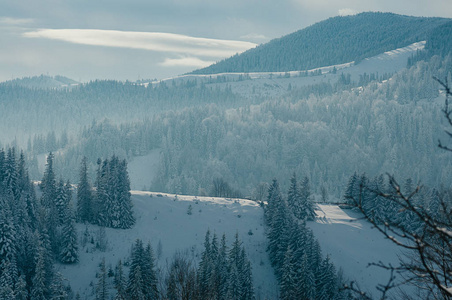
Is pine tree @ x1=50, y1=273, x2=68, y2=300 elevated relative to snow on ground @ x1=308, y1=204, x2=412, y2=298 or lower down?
elevated

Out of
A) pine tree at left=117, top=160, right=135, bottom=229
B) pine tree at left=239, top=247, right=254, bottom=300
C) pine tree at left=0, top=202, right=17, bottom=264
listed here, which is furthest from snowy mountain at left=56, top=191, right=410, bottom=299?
pine tree at left=0, top=202, right=17, bottom=264

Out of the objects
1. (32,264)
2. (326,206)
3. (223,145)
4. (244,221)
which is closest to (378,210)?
(326,206)

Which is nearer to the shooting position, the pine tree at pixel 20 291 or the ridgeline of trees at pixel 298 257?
the pine tree at pixel 20 291

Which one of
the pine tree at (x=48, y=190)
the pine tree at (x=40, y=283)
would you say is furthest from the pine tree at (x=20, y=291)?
the pine tree at (x=48, y=190)

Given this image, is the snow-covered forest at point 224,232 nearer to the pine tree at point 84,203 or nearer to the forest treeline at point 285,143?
the pine tree at point 84,203

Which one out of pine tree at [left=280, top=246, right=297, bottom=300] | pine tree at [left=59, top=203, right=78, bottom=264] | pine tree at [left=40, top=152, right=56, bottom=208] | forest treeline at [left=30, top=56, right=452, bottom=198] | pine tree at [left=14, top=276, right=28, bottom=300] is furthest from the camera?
forest treeline at [left=30, top=56, right=452, bottom=198]

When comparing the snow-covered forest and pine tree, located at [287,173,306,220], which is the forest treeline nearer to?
the snow-covered forest
